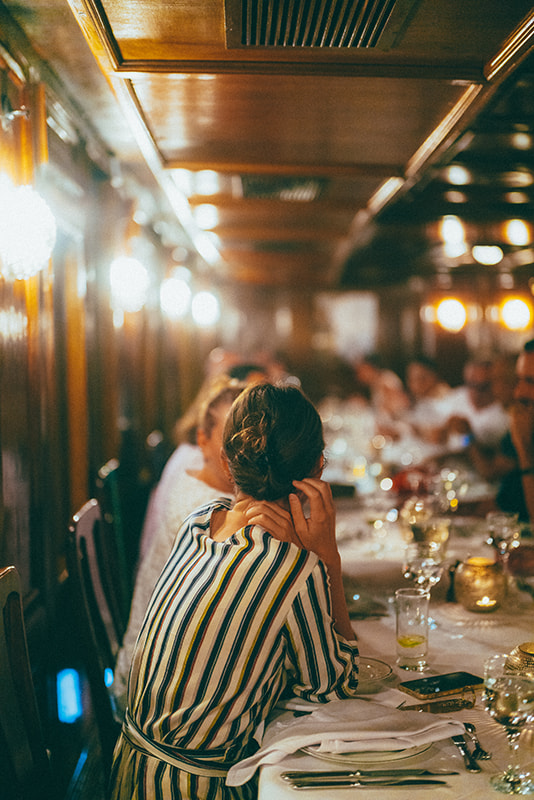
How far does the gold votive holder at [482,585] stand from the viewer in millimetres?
2076

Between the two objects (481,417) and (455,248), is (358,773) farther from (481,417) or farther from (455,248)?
(455,248)

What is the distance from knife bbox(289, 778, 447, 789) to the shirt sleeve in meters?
0.23

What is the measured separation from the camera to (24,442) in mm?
2621

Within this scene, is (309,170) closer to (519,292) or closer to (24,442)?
(24,442)

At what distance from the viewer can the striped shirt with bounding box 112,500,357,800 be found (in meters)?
1.42

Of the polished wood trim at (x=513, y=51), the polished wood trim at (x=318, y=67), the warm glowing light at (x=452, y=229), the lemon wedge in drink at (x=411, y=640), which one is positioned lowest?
the lemon wedge in drink at (x=411, y=640)

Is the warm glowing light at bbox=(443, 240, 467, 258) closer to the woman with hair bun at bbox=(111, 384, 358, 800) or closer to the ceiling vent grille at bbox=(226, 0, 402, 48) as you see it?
the ceiling vent grille at bbox=(226, 0, 402, 48)

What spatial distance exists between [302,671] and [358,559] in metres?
1.21

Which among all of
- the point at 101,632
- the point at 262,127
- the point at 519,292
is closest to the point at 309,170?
the point at 262,127

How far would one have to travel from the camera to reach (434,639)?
74.9 inches

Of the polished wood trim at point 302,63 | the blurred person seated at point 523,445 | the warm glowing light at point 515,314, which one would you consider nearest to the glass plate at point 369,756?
the polished wood trim at point 302,63

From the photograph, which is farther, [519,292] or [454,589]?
[519,292]

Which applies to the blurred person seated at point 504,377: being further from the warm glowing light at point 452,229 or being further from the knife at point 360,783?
the knife at point 360,783

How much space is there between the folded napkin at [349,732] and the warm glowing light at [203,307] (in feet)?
29.3
